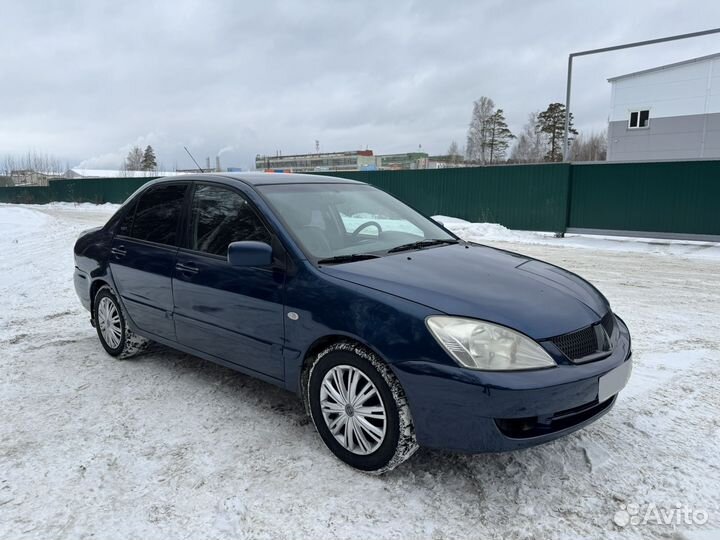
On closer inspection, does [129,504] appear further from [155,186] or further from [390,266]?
[155,186]

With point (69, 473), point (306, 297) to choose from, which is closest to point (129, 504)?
point (69, 473)

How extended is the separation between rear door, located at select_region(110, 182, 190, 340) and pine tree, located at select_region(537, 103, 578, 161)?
5766cm

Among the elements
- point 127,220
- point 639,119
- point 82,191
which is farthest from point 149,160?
point 127,220

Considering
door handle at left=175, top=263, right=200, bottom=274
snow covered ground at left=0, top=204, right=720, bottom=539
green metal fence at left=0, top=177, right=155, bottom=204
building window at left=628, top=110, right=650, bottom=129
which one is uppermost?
building window at left=628, top=110, right=650, bottom=129

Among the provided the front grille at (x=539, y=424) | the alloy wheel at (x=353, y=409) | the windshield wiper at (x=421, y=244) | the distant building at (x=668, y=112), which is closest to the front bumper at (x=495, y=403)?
the front grille at (x=539, y=424)

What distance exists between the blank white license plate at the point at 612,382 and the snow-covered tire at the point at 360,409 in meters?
0.99

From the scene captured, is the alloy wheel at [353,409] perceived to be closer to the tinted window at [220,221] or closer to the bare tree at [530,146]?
the tinted window at [220,221]

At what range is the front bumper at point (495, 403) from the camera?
237 cm

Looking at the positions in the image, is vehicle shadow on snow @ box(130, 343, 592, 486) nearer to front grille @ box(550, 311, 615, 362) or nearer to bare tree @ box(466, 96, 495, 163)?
front grille @ box(550, 311, 615, 362)

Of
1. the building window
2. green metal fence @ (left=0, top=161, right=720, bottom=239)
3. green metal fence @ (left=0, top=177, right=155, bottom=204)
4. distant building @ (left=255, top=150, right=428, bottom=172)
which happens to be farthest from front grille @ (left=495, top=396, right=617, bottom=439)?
distant building @ (left=255, top=150, right=428, bottom=172)

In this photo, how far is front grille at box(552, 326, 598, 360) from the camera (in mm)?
2541

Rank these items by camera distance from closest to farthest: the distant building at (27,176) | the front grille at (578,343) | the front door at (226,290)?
the front grille at (578,343) < the front door at (226,290) < the distant building at (27,176)

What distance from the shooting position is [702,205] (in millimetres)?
13008

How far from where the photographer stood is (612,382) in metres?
2.68
